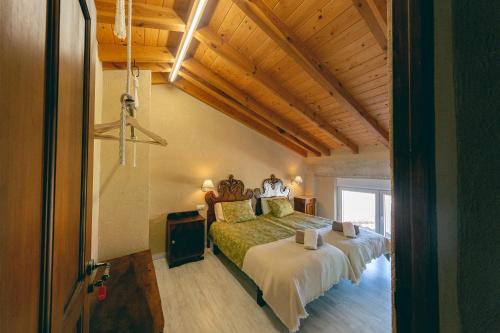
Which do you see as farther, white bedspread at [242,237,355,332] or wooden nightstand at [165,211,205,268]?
wooden nightstand at [165,211,205,268]

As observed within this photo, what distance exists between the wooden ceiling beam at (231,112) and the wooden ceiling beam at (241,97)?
1.84ft

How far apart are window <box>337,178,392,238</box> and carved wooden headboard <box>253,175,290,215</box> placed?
4.48 ft

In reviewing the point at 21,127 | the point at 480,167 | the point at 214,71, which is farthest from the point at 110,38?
the point at 480,167

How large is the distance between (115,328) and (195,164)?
106 inches

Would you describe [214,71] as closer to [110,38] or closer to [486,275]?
[110,38]

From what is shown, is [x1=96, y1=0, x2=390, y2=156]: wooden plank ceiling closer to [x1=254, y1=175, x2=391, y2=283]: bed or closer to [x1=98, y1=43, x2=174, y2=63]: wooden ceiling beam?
[x1=98, y1=43, x2=174, y2=63]: wooden ceiling beam

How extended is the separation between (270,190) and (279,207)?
684 mm

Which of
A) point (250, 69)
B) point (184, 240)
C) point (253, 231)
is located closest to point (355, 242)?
point (253, 231)

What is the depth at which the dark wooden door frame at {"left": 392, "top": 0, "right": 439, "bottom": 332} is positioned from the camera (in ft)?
1.37

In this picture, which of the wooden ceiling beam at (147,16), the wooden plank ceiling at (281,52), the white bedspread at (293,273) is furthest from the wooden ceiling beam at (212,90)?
the white bedspread at (293,273)

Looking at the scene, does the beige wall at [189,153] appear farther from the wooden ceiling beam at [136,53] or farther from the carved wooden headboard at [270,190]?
the wooden ceiling beam at [136,53]

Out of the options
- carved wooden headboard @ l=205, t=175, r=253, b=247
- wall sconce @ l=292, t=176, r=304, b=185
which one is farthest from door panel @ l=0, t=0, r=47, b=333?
wall sconce @ l=292, t=176, r=304, b=185

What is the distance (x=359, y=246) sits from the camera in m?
2.35

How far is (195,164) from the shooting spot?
3.57m
